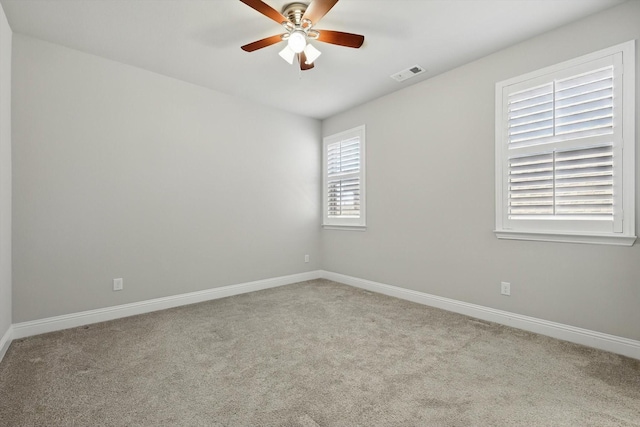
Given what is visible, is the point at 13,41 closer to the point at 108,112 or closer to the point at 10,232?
the point at 108,112

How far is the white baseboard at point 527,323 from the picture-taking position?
7.18 ft

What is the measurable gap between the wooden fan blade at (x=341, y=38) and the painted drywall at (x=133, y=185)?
195 cm

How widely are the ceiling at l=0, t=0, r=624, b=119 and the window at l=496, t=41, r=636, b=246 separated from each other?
1.50ft

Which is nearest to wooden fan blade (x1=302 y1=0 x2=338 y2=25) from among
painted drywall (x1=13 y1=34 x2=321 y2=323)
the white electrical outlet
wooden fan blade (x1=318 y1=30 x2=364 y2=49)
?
wooden fan blade (x1=318 y1=30 x2=364 y2=49)

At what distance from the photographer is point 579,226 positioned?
7.72 ft

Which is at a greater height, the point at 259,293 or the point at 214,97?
the point at 214,97

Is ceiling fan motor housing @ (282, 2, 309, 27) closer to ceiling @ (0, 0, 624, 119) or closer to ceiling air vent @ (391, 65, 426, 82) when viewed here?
ceiling @ (0, 0, 624, 119)

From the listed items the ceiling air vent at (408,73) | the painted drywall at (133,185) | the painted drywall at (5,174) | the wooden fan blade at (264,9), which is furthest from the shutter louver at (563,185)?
the painted drywall at (5,174)

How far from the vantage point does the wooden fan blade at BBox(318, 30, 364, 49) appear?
2.26 meters

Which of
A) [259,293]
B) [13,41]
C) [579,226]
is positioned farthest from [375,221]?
[13,41]

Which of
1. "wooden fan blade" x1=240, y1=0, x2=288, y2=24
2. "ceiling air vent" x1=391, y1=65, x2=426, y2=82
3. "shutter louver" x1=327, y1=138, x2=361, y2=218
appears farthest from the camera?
"shutter louver" x1=327, y1=138, x2=361, y2=218

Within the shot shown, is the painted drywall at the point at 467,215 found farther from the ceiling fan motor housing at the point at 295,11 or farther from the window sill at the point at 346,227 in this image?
the ceiling fan motor housing at the point at 295,11

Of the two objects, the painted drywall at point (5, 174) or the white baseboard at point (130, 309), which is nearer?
the painted drywall at point (5, 174)

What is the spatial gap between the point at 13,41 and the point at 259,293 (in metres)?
3.41
